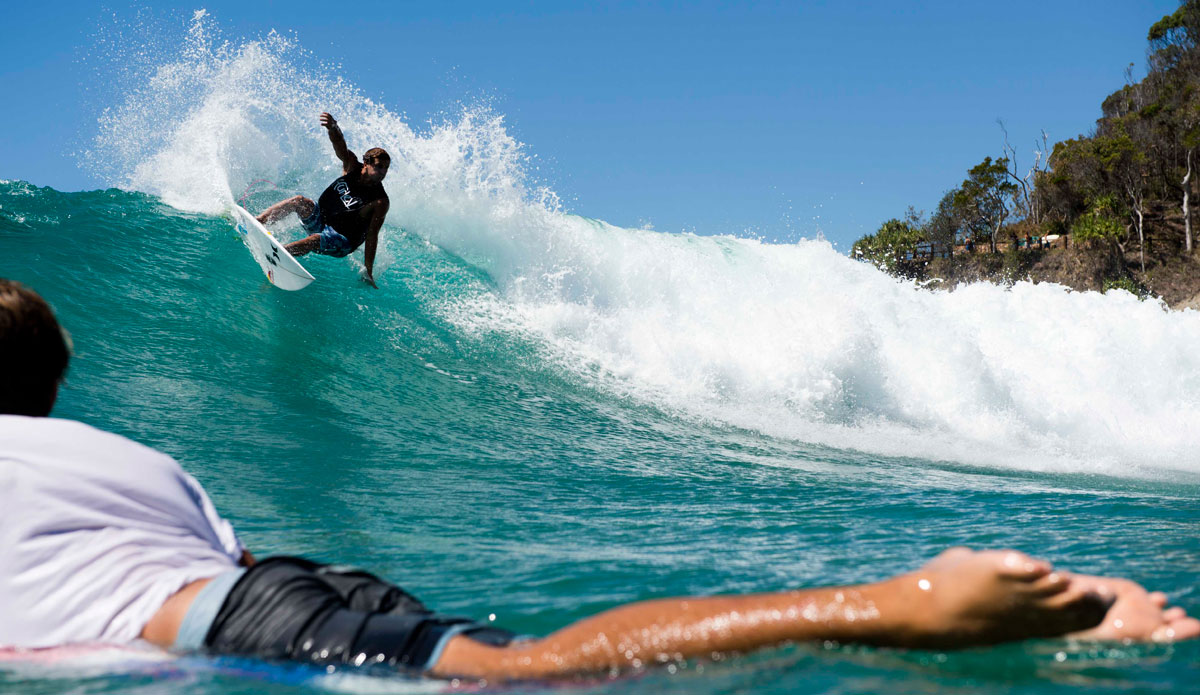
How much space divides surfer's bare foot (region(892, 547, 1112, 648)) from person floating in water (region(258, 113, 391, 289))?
774cm

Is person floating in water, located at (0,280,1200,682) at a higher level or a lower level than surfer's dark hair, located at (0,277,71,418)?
lower

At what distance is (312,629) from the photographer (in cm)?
173

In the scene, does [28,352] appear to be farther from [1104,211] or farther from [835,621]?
[1104,211]

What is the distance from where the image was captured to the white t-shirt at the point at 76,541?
1.68 m

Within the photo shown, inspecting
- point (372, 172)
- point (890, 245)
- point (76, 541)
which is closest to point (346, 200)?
point (372, 172)

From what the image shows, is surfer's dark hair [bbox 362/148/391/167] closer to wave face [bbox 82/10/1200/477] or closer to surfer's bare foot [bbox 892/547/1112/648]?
wave face [bbox 82/10/1200/477]

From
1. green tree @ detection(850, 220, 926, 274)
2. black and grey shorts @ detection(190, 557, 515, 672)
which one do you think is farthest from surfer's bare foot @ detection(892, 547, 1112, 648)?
green tree @ detection(850, 220, 926, 274)

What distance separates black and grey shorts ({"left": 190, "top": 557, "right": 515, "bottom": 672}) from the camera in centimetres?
171

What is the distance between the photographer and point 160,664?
177 centimetres

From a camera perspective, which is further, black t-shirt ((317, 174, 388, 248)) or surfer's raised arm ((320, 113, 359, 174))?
black t-shirt ((317, 174, 388, 248))

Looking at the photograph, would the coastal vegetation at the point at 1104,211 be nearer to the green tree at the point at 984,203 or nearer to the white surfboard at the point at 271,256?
the green tree at the point at 984,203

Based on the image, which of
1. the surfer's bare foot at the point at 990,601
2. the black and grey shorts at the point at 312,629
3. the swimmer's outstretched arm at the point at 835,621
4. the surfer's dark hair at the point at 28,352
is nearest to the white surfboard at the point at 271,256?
the surfer's dark hair at the point at 28,352

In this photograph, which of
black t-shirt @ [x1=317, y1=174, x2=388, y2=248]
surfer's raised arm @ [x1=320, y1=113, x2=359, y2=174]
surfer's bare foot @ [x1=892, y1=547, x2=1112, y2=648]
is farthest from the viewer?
black t-shirt @ [x1=317, y1=174, x2=388, y2=248]

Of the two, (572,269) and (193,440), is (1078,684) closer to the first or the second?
(193,440)
